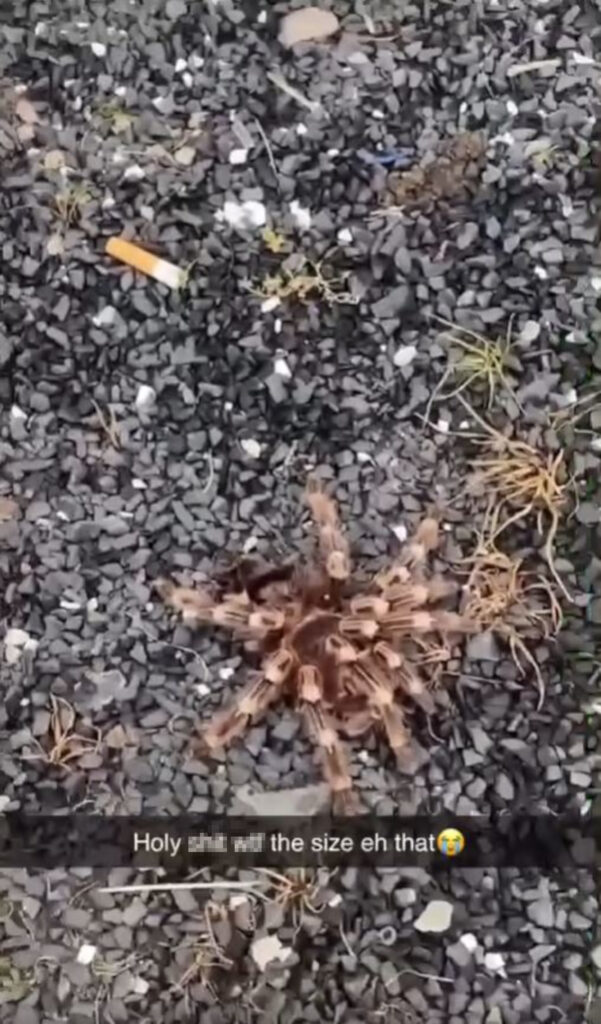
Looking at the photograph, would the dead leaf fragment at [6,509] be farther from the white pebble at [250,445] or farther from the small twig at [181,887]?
the small twig at [181,887]

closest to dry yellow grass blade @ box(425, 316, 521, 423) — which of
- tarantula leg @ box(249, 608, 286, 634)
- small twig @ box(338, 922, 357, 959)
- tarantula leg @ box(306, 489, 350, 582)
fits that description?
tarantula leg @ box(306, 489, 350, 582)

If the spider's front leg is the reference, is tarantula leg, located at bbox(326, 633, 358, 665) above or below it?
below

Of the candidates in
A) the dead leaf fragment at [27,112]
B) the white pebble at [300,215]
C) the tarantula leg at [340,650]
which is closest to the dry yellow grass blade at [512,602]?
the tarantula leg at [340,650]

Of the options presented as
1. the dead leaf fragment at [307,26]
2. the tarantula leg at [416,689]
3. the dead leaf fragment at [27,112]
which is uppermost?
the dead leaf fragment at [307,26]

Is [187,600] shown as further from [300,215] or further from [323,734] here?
[300,215]

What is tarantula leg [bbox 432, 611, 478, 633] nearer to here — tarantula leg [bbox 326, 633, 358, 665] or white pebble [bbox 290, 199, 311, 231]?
tarantula leg [bbox 326, 633, 358, 665]

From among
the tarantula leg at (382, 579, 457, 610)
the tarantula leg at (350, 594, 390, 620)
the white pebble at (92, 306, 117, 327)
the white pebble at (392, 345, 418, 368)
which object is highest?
the white pebble at (92, 306, 117, 327)

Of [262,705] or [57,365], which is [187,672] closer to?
[262,705]
